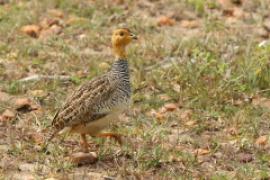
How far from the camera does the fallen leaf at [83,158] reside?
795cm

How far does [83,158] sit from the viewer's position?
799cm

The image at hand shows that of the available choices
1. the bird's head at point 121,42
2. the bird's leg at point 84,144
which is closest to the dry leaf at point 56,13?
the bird's head at point 121,42

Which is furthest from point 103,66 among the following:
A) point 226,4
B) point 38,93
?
point 226,4

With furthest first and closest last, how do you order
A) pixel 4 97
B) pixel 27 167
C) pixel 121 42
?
pixel 4 97, pixel 121 42, pixel 27 167

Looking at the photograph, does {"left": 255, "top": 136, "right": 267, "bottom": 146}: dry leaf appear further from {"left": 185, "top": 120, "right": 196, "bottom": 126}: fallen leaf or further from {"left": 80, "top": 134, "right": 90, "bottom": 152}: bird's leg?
{"left": 80, "top": 134, "right": 90, "bottom": 152}: bird's leg

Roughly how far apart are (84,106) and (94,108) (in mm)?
93

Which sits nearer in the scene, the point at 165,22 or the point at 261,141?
the point at 261,141

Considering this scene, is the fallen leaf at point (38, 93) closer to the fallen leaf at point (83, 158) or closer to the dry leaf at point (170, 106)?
the dry leaf at point (170, 106)

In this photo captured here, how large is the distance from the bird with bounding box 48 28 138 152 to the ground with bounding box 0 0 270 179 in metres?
0.21

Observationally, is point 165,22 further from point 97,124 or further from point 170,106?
point 97,124

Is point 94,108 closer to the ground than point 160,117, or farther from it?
farther from it

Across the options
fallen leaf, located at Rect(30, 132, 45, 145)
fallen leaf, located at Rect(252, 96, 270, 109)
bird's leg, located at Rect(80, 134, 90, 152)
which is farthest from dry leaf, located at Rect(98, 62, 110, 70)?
bird's leg, located at Rect(80, 134, 90, 152)

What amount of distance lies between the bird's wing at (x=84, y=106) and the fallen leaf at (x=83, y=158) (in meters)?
0.30

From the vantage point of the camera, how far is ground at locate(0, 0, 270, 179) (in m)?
8.16
